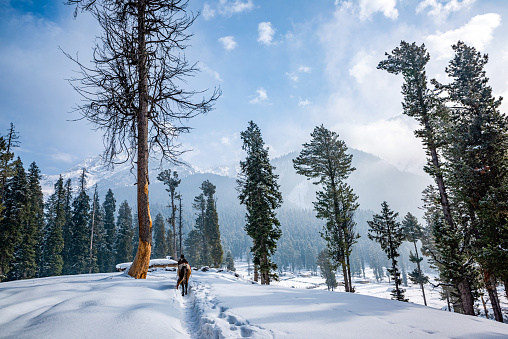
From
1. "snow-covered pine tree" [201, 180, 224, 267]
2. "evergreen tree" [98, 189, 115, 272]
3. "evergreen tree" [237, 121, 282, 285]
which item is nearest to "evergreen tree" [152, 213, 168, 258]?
"evergreen tree" [98, 189, 115, 272]

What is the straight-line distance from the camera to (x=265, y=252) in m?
18.7

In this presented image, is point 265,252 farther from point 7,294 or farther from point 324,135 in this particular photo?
point 7,294

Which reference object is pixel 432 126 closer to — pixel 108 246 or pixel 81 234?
pixel 81 234

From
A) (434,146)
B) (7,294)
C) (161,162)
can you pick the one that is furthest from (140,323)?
(434,146)

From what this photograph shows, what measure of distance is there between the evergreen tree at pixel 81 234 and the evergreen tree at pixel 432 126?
4568 cm

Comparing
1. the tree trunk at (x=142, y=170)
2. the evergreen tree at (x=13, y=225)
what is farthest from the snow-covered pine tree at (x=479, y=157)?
the evergreen tree at (x=13, y=225)

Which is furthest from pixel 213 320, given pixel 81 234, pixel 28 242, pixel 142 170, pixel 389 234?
pixel 81 234

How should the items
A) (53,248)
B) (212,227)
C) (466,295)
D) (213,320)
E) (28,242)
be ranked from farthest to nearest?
(212,227)
(53,248)
(28,242)
(466,295)
(213,320)

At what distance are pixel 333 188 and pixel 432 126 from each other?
24.6 feet

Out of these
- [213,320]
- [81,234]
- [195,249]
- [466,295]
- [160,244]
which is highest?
[81,234]

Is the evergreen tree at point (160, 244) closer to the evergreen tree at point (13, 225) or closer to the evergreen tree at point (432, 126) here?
the evergreen tree at point (13, 225)

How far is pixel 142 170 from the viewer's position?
7.93 meters

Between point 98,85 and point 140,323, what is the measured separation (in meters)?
7.00

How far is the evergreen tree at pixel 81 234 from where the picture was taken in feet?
117
